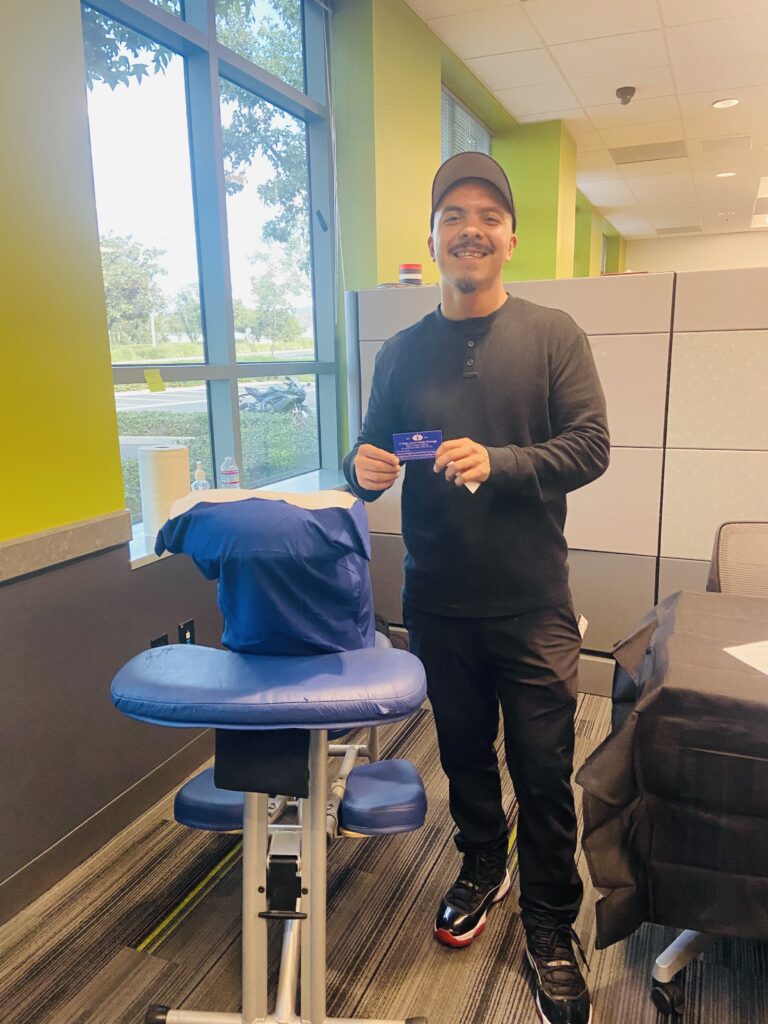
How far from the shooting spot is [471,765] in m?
1.65

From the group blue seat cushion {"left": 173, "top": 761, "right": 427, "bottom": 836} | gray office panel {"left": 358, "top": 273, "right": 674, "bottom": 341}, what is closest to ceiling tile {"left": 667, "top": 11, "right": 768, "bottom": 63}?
gray office panel {"left": 358, "top": 273, "right": 674, "bottom": 341}

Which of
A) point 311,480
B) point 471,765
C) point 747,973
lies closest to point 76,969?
point 471,765

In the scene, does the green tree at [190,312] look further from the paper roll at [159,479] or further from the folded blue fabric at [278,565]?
the folded blue fabric at [278,565]

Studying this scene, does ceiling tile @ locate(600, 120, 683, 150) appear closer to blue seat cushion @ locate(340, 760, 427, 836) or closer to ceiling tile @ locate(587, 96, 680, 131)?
ceiling tile @ locate(587, 96, 680, 131)

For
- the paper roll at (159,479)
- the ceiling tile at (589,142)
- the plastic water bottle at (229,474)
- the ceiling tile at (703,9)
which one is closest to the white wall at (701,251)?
the ceiling tile at (589,142)

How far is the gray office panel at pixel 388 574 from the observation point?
3.11 meters

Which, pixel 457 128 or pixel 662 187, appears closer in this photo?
pixel 457 128

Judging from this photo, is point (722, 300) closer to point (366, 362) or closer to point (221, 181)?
point (366, 362)

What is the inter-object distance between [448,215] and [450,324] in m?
0.21

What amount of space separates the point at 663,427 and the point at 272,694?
6.44 ft

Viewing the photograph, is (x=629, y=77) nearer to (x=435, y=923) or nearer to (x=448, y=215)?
(x=448, y=215)

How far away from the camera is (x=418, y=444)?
1.40m

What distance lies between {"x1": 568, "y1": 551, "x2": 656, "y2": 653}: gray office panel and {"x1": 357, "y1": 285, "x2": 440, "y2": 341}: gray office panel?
1.10 meters

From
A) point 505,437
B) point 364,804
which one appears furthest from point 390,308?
point 364,804
